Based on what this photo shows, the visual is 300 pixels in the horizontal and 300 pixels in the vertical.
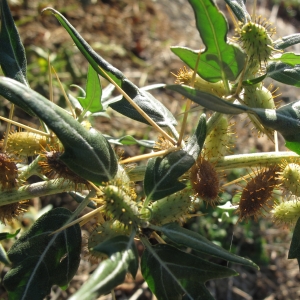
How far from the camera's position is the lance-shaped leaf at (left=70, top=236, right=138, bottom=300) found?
917mm

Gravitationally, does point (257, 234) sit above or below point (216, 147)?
below

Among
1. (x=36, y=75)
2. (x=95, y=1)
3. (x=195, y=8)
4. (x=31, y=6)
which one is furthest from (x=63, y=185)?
(x=95, y=1)

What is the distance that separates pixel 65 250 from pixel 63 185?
0.77ft

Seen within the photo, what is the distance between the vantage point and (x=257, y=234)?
3902 mm

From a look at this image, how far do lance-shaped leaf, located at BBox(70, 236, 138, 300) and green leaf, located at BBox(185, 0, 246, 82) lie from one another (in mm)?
655

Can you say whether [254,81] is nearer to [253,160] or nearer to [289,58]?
[289,58]

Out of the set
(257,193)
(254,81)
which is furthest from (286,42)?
(257,193)

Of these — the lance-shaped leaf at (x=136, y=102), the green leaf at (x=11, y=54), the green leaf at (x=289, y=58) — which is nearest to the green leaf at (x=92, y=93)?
the lance-shaped leaf at (x=136, y=102)

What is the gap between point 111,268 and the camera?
1010 millimetres

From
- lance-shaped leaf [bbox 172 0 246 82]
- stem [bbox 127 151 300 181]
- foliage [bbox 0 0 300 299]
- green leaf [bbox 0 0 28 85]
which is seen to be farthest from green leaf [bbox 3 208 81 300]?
lance-shaped leaf [bbox 172 0 246 82]

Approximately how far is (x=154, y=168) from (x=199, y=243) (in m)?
0.31

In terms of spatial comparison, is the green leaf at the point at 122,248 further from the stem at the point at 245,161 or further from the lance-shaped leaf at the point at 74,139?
the stem at the point at 245,161

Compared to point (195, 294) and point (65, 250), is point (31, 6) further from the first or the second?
point (195, 294)

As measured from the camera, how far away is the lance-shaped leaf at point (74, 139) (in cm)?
108
